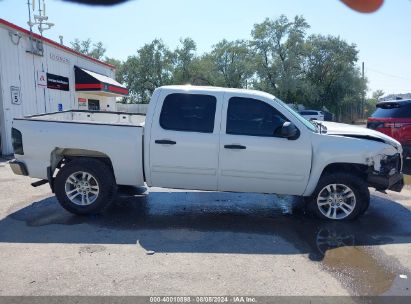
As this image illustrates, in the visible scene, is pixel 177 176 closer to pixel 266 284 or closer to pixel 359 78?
pixel 266 284

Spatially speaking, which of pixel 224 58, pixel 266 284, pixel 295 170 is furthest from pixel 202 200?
pixel 224 58

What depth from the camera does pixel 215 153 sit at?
17.7 feet

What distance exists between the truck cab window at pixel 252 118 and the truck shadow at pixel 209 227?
1.39 metres

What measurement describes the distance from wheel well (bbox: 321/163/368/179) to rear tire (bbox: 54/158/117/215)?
10.9 feet

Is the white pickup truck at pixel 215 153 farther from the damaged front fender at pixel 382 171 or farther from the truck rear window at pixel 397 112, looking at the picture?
the truck rear window at pixel 397 112

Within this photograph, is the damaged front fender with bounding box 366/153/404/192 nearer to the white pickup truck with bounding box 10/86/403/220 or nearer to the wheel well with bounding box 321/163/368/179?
the white pickup truck with bounding box 10/86/403/220

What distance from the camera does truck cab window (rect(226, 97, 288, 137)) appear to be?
5411 millimetres

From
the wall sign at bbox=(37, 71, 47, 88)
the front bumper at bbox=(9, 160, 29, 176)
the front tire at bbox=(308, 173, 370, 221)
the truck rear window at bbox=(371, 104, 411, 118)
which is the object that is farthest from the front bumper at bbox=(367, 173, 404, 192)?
the wall sign at bbox=(37, 71, 47, 88)

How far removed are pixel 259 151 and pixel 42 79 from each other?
40.6 ft

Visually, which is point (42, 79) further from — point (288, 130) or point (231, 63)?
point (231, 63)

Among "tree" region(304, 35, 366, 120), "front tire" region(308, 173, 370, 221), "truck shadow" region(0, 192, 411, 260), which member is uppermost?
"tree" region(304, 35, 366, 120)

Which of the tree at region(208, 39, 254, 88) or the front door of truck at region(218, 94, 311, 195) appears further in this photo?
the tree at region(208, 39, 254, 88)

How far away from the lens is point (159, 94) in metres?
5.60

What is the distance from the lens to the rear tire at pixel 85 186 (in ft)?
18.6
